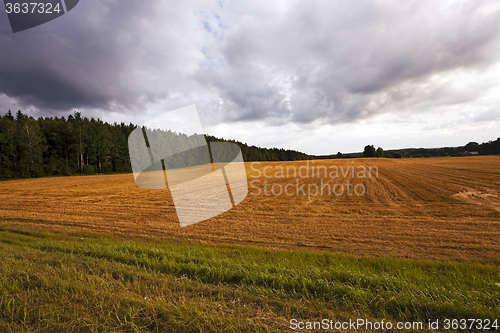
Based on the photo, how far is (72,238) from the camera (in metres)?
7.38

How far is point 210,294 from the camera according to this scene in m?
3.26

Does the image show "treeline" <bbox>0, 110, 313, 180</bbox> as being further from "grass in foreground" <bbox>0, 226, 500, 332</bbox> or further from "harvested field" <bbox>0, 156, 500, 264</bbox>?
"grass in foreground" <bbox>0, 226, 500, 332</bbox>

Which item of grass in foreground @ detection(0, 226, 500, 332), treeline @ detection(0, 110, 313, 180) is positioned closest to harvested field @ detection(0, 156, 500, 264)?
grass in foreground @ detection(0, 226, 500, 332)

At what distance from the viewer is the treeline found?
39000 mm

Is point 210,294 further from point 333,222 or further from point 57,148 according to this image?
point 57,148

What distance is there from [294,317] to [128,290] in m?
2.63

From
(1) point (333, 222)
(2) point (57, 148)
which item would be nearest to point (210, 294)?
(1) point (333, 222)

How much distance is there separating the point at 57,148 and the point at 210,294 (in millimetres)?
67230

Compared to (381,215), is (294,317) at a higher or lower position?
higher

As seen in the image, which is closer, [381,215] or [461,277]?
[461,277]

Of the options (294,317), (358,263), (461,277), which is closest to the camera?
(294,317)

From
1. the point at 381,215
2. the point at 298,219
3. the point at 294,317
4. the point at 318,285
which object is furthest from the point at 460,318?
the point at 381,215

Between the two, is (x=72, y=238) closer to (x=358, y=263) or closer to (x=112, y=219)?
(x=112, y=219)

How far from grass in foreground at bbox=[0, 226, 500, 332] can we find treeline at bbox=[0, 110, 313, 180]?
5175 centimetres
